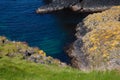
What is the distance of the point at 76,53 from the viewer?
53.0 meters

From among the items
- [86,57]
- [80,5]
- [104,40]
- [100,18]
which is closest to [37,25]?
[80,5]

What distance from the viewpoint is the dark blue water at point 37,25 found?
2366 inches

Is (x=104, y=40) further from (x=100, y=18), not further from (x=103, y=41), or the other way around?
(x=100, y=18)

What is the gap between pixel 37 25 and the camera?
68.8 m

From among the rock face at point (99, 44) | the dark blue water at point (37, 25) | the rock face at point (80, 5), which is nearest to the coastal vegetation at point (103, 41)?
the rock face at point (99, 44)

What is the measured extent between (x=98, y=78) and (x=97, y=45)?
33930 millimetres

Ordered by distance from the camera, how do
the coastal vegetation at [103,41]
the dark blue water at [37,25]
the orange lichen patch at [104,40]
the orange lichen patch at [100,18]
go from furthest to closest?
the dark blue water at [37,25], the orange lichen patch at [100,18], the orange lichen patch at [104,40], the coastal vegetation at [103,41]

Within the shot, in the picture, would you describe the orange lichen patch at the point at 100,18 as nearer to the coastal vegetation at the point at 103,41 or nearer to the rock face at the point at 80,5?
the coastal vegetation at the point at 103,41

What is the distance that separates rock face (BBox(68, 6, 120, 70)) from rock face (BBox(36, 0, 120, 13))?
1334 cm

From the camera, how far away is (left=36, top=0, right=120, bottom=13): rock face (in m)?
75.8

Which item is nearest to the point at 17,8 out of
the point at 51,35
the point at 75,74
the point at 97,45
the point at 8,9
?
the point at 8,9

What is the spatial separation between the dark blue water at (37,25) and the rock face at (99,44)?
2670 millimetres

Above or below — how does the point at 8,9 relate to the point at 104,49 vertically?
above

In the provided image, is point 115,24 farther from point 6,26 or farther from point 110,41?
point 6,26
